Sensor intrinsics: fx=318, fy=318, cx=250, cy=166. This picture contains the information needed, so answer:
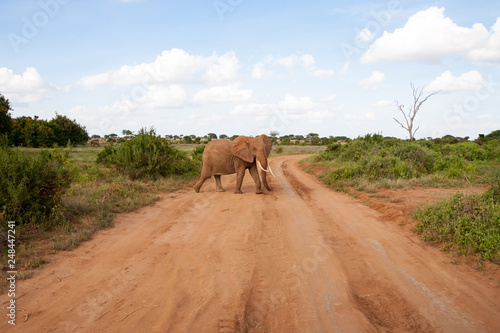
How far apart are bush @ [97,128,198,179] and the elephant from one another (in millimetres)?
2803

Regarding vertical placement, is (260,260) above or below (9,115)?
below

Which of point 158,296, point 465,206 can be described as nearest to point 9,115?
point 158,296

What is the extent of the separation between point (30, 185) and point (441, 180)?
13050 mm

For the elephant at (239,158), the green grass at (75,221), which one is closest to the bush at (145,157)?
the green grass at (75,221)

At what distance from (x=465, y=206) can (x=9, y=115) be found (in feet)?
108

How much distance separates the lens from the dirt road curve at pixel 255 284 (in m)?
3.50

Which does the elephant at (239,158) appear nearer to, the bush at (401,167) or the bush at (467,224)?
the bush at (401,167)

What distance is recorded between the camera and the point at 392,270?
4844 millimetres

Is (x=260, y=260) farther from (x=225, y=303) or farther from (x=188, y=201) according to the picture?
(x=188, y=201)

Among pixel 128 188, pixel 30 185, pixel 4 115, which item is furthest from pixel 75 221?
pixel 4 115

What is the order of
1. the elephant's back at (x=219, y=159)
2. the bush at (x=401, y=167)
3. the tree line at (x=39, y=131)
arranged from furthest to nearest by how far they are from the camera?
the tree line at (x=39, y=131)
the bush at (x=401, y=167)
the elephant's back at (x=219, y=159)

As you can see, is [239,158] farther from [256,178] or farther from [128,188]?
[128,188]

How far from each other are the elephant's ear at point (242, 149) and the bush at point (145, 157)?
400 cm

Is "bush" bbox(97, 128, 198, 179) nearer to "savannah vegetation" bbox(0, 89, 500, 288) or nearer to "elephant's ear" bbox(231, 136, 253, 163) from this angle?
"savannah vegetation" bbox(0, 89, 500, 288)
